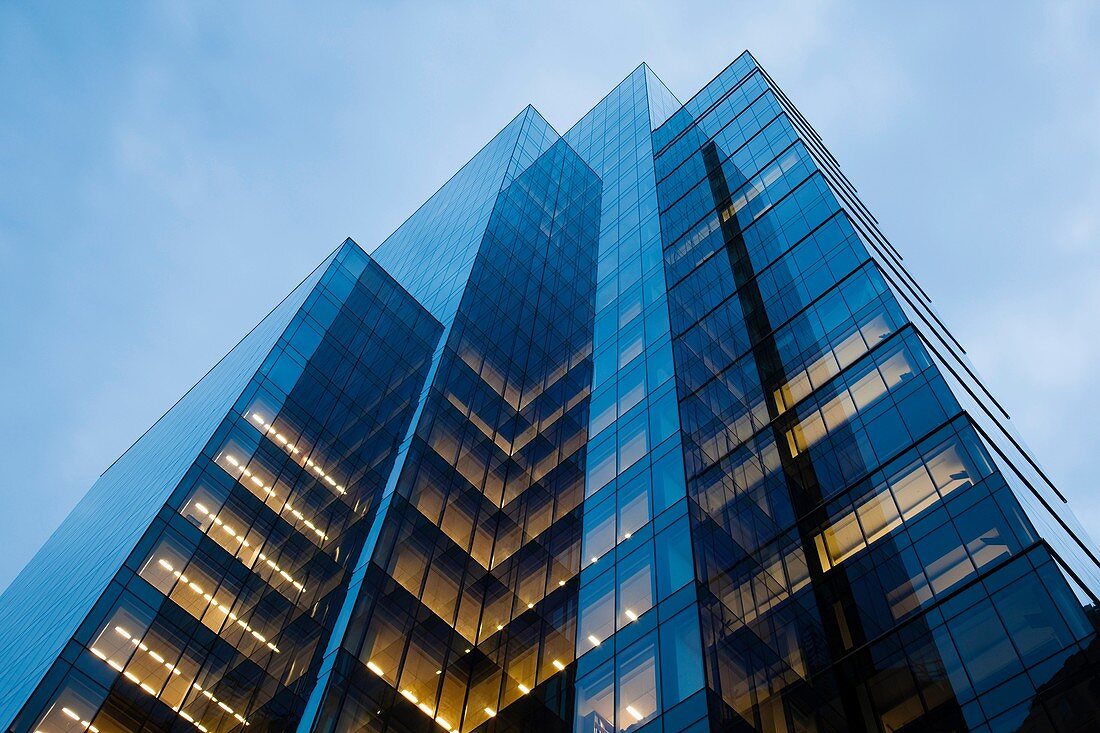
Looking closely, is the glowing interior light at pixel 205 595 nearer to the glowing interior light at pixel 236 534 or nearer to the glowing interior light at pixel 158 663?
A: the glowing interior light at pixel 236 534

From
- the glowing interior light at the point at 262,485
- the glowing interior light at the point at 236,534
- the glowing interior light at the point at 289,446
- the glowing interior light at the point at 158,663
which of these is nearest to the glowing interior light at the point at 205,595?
the glowing interior light at the point at 236,534

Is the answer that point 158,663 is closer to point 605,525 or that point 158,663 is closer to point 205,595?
point 205,595

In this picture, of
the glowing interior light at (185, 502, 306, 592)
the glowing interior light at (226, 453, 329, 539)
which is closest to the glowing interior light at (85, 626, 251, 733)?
the glowing interior light at (185, 502, 306, 592)

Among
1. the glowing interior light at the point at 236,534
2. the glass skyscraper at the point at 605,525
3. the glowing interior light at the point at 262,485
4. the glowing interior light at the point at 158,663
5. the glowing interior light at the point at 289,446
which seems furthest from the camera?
the glowing interior light at the point at 289,446

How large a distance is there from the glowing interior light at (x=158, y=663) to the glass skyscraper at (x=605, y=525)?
10 centimetres

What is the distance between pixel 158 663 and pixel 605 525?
16.5 meters

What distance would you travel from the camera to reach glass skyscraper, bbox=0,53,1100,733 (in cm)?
2564

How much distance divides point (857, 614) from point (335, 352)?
2988 centimetres

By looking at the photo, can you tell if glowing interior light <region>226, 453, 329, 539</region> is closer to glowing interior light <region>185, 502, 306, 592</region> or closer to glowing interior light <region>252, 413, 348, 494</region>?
glowing interior light <region>252, 413, 348, 494</region>

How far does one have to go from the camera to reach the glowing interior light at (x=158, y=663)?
31750 millimetres

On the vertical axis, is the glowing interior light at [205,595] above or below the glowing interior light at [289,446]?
below

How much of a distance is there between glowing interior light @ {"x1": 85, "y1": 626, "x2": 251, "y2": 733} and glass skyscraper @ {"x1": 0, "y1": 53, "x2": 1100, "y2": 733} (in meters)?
0.10

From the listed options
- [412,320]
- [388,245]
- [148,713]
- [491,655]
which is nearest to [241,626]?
[148,713]

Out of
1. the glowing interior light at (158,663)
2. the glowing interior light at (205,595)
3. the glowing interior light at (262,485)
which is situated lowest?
the glowing interior light at (158,663)
